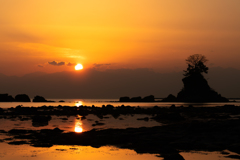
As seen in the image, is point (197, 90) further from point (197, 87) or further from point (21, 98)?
point (21, 98)

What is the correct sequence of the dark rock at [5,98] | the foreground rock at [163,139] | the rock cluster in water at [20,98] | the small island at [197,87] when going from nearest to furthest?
the foreground rock at [163,139]
the small island at [197,87]
the rock cluster in water at [20,98]
the dark rock at [5,98]

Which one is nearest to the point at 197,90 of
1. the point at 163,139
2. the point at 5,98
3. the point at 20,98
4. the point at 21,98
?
the point at 20,98

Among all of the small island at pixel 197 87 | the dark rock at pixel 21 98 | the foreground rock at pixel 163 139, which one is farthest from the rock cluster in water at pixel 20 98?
the foreground rock at pixel 163 139

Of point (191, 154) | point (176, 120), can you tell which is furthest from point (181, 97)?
point (191, 154)

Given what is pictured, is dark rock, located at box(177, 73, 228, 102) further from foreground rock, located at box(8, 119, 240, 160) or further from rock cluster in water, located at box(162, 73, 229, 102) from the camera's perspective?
foreground rock, located at box(8, 119, 240, 160)

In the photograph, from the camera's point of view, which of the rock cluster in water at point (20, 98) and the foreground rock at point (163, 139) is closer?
the foreground rock at point (163, 139)

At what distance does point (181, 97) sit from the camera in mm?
140125

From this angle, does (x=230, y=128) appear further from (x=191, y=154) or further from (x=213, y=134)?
(x=191, y=154)

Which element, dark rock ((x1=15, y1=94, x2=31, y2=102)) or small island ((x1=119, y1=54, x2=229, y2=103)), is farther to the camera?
dark rock ((x1=15, y1=94, x2=31, y2=102))

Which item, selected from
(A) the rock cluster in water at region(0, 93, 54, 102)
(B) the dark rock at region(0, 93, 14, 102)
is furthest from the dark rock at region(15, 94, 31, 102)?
(B) the dark rock at region(0, 93, 14, 102)

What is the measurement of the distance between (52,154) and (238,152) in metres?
12.6

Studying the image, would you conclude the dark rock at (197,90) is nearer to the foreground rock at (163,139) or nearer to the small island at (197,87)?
the small island at (197,87)

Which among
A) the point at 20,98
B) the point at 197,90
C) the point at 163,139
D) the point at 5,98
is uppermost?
the point at 197,90

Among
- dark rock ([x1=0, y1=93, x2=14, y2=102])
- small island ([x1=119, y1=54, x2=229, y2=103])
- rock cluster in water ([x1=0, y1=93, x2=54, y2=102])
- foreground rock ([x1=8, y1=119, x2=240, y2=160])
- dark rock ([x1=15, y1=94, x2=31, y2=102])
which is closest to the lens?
foreground rock ([x1=8, y1=119, x2=240, y2=160])
